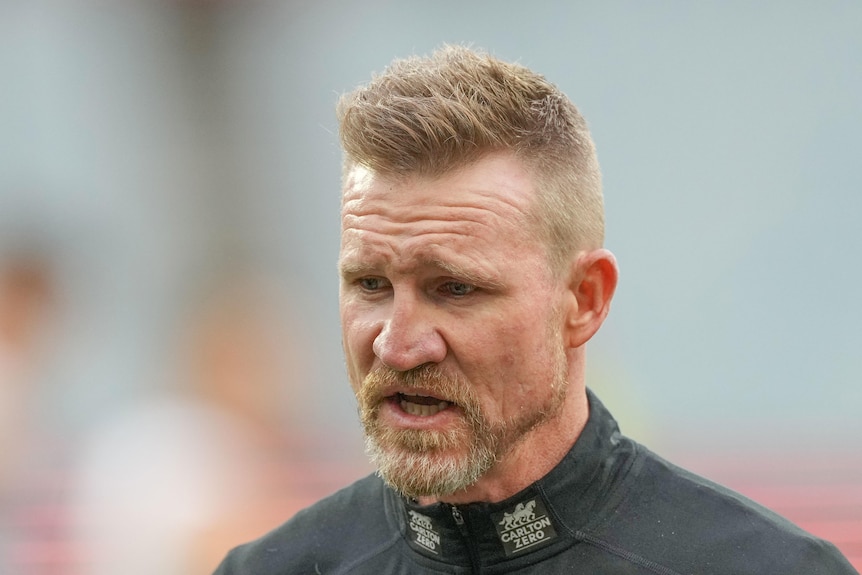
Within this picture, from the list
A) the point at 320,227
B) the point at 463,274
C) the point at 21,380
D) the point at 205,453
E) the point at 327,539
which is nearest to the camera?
the point at 463,274

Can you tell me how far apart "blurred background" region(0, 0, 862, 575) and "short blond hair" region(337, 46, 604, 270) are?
17.3 feet

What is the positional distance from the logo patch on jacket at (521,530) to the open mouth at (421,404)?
9.1 inches

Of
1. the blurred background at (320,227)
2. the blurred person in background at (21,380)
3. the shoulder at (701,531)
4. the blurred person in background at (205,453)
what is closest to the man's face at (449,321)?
the shoulder at (701,531)

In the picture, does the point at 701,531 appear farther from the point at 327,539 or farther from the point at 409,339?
the point at 327,539

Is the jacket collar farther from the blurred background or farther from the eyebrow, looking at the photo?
the blurred background

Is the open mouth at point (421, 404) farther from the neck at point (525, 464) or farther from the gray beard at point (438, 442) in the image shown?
the neck at point (525, 464)

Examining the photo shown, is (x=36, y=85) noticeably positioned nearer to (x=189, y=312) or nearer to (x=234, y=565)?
(x=189, y=312)

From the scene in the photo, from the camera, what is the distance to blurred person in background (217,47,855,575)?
7.18 feet

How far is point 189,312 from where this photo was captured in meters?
9.07

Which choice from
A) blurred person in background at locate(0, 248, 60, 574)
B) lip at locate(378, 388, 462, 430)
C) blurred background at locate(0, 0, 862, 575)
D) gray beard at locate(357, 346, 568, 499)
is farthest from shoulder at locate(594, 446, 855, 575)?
blurred background at locate(0, 0, 862, 575)

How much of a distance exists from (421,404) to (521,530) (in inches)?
11.9

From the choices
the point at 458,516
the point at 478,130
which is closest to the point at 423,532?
the point at 458,516

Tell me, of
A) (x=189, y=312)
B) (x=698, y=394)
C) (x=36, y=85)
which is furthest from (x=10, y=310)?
(x=698, y=394)

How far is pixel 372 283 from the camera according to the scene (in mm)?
2270
